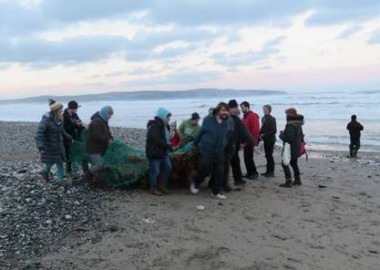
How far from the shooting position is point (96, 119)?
28.7ft

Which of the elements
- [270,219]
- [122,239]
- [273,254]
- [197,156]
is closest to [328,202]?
[270,219]

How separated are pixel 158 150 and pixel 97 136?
114 centimetres

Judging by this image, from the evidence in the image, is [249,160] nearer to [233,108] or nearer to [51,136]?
[233,108]

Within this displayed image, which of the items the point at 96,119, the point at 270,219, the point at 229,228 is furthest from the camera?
the point at 96,119

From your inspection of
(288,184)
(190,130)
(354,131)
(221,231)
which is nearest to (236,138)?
(190,130)

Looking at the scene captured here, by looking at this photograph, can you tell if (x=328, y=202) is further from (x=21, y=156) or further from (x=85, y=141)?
(x=21, y=156)

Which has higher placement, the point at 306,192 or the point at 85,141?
the point at 85,141

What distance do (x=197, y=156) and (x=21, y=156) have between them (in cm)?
891

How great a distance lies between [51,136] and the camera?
880 cm

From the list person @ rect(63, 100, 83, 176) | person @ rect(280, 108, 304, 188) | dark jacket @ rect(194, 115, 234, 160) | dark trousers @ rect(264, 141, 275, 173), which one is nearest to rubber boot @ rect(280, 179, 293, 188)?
person @ rect(280, 108, 304, 188)

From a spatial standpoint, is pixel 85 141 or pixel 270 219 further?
pixel 85 141

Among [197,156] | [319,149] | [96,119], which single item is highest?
[96,119]

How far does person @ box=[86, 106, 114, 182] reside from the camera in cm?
873

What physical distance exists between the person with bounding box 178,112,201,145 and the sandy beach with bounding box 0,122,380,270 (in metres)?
1.10
